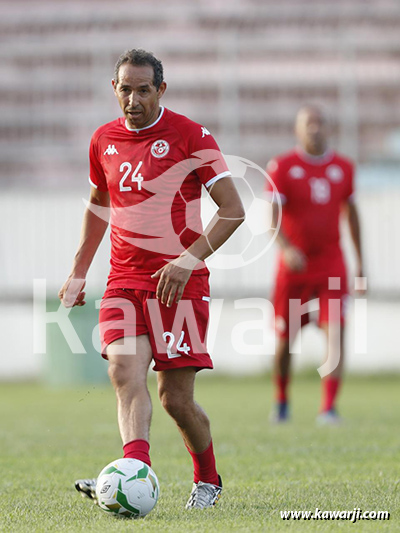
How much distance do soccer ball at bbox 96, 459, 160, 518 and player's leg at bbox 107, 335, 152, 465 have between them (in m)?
0.11

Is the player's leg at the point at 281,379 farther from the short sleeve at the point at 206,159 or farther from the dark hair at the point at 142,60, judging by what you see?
the dark hair at the point at 142,60

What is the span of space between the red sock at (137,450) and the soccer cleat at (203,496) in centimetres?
34

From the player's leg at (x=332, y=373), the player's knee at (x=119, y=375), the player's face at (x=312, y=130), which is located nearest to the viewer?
the player's knee at (x=119, y=375)

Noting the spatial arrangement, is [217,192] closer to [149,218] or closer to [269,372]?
[149,218]

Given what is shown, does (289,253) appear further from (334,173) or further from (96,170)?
(96,170)

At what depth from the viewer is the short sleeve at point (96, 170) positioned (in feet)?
15.8

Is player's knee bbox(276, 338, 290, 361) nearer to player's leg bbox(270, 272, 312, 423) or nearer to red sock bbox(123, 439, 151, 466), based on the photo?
player's leg bbox(270, 272, 312, 423)

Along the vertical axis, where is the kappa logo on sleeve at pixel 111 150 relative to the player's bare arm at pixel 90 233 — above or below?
above

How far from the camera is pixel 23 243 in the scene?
1650cm

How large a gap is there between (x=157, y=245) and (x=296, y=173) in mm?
4430

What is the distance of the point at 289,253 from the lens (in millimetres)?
8609

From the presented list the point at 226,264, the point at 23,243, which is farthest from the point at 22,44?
the point at 226,264

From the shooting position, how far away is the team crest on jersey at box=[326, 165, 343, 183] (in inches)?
348

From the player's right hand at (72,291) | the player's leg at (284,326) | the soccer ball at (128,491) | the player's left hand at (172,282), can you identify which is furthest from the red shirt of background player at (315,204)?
the soccer ball at (128,491)
